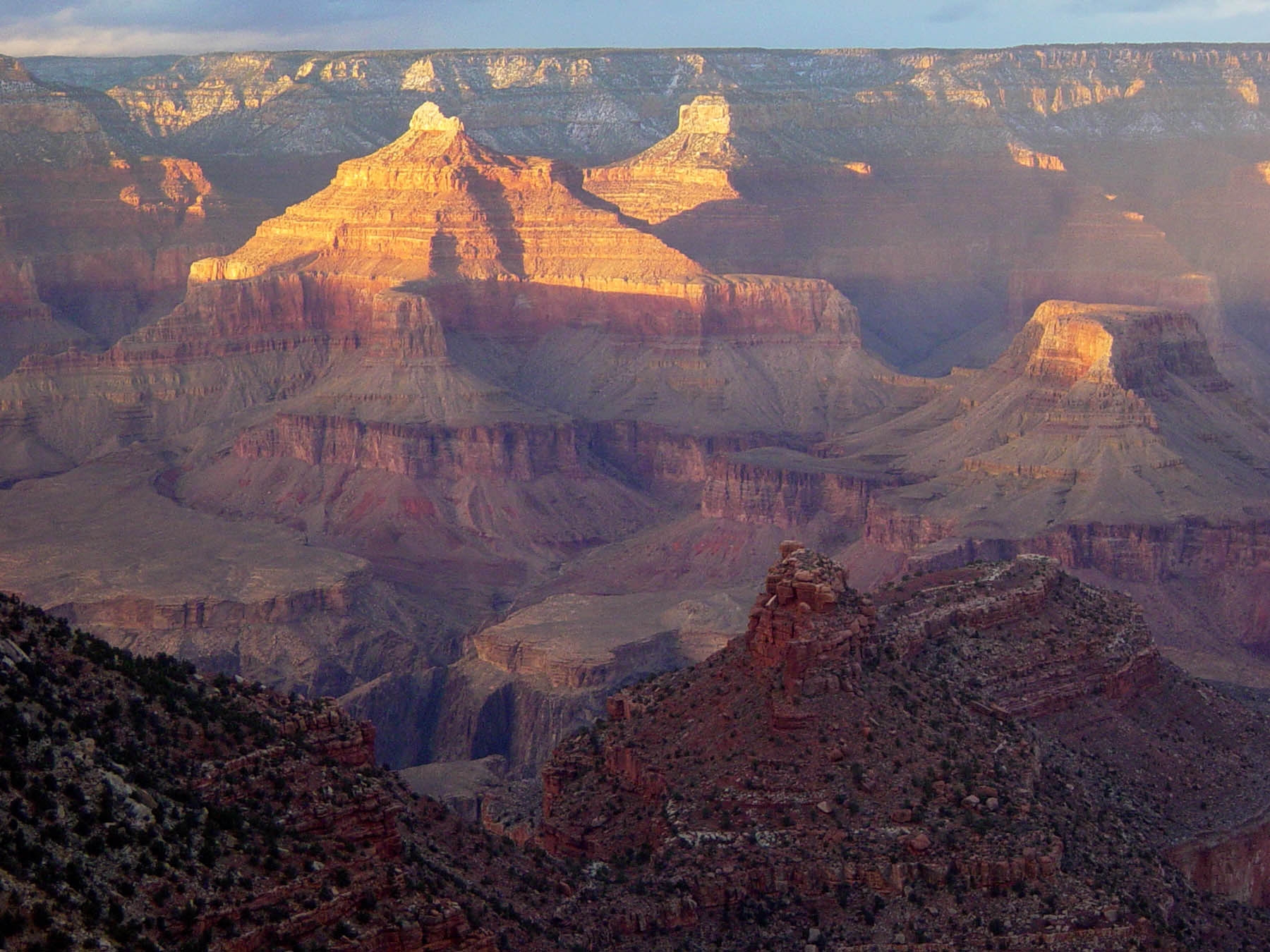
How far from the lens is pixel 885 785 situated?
4012 cm

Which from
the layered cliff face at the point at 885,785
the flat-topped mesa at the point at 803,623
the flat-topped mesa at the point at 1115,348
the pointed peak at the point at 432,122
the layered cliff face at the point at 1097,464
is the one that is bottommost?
the layered cliff face at the point at 1097,464

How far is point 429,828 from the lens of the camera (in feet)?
122

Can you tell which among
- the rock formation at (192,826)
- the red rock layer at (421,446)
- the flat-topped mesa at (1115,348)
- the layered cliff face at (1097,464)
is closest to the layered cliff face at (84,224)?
the red rock layer at (421,446)

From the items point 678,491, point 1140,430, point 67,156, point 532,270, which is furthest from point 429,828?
point 67,156

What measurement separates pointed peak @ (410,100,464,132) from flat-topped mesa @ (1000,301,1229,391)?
49.5m

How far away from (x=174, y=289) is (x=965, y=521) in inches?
3533

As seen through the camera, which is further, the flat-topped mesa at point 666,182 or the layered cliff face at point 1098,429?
the flat-topped mesa at point 666,182

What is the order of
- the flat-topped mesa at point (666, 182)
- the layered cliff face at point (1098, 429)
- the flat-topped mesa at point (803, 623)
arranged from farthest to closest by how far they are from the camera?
the flat-topped mesa at point (666, 182)
the layered cliff face at point (1098, 429)
the flat-topped mesa at point (803, 623)

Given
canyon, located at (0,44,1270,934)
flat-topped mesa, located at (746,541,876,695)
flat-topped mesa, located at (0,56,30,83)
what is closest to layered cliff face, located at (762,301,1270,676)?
canyon, located at (0,44,1270,934)

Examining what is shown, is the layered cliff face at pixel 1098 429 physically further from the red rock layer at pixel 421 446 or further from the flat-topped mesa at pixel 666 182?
the flat-topped mesa at pixel 666 182

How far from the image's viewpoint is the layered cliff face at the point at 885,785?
1502 inches

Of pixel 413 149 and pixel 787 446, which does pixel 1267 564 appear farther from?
pixel 413 149

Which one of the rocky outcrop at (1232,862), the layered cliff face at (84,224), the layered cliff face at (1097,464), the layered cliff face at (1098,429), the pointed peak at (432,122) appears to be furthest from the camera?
the layered cliff face at (84,224)

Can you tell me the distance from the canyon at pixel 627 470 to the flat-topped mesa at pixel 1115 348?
26 centimetres
